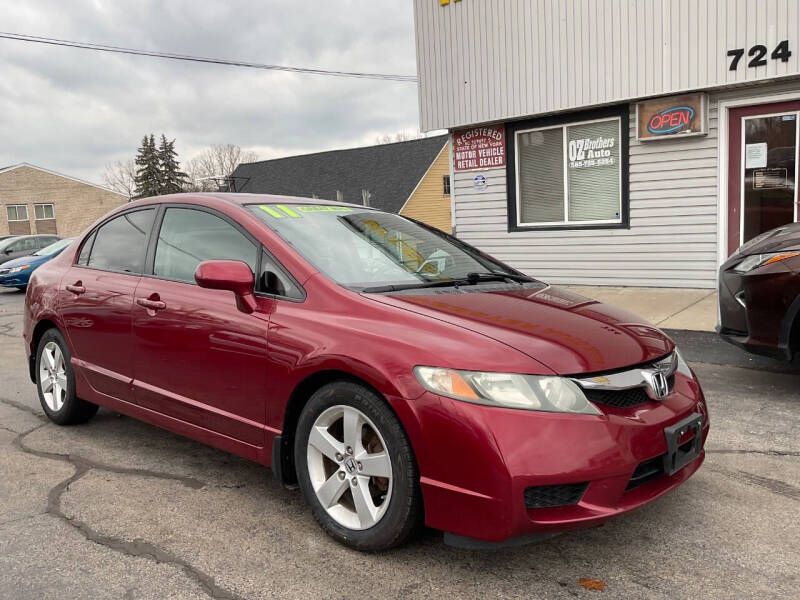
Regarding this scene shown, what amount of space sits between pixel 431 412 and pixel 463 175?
31.4 feet

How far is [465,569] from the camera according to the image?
261 cm

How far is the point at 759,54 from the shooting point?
8.28 m

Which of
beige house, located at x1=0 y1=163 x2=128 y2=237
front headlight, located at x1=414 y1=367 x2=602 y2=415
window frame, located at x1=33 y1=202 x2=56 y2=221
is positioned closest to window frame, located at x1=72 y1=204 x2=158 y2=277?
front headlight, located at x1=414 y1=367 x2=602 y2=415

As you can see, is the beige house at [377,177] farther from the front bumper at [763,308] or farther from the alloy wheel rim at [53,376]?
the alloy wheel rim at [53,376]

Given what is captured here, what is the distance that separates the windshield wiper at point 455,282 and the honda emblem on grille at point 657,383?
3.36ft

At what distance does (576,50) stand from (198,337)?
27.4 feet

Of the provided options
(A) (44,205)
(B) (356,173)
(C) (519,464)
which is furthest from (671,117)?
(A) (44,205)

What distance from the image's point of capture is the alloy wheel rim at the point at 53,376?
4.50 m

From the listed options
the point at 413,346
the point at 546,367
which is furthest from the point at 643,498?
the point at 413,346

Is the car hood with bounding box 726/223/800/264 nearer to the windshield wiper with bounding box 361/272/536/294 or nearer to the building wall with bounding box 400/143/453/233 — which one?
the windshield wiper with bounding box 361/272/536/294

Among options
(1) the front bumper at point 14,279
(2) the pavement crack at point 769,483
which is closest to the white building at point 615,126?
(2) the pavement crack at point 769,483

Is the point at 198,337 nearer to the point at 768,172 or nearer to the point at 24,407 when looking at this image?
the point at 24,407

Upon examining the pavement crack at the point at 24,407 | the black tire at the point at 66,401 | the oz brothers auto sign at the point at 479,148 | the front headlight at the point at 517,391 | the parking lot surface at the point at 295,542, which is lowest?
the parking lot surface at the point at 295,542

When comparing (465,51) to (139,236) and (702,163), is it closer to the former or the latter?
(702,163)
